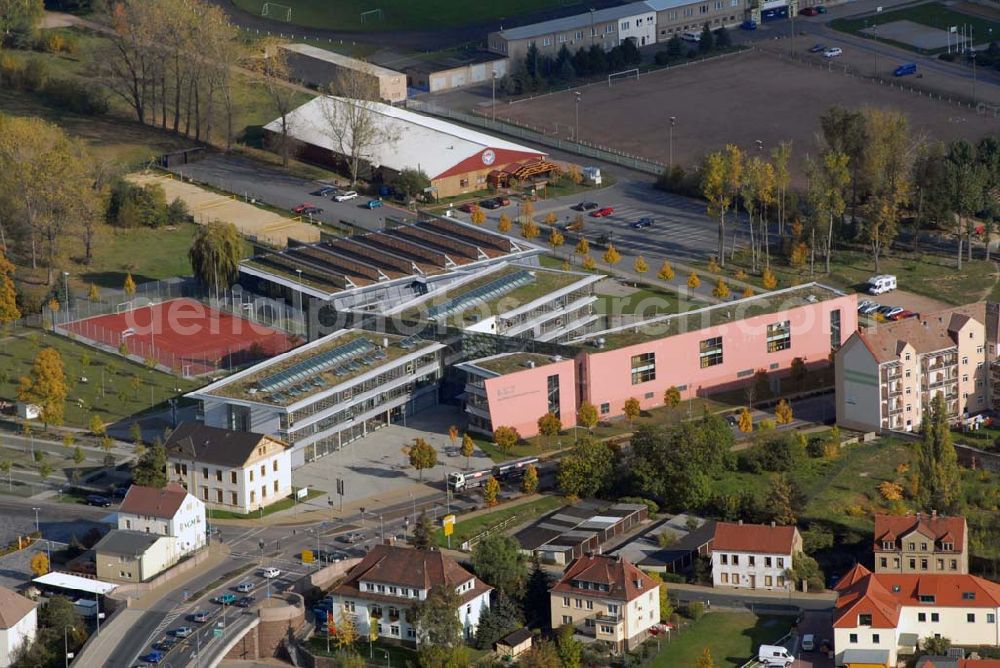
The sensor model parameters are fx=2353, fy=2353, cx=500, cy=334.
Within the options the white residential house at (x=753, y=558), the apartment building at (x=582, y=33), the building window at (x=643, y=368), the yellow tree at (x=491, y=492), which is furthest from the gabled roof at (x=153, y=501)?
the apartment building at (x=582, y=33)

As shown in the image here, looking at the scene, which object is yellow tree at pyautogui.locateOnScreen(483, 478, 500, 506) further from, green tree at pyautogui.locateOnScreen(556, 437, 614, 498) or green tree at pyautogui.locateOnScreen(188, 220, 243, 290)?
green tree at pyautogui.locateOnScreen(188, 220, 243, 290)

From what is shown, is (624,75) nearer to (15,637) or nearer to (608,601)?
(608,601)

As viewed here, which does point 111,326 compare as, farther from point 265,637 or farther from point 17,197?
point 265,637

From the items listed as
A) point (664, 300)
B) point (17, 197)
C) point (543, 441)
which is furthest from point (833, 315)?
point (17, 197)

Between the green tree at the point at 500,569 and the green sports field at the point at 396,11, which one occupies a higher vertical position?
the green sports field at the point at 396,11

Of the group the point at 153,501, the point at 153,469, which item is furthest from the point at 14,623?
the point at 153,469

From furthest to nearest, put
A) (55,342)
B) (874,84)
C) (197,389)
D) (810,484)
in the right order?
(874,84) → (55,342) → (197,389) → (810,484)

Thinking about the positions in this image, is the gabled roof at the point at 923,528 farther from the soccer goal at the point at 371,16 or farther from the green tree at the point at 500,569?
the soccer goal at the point at 371,16
